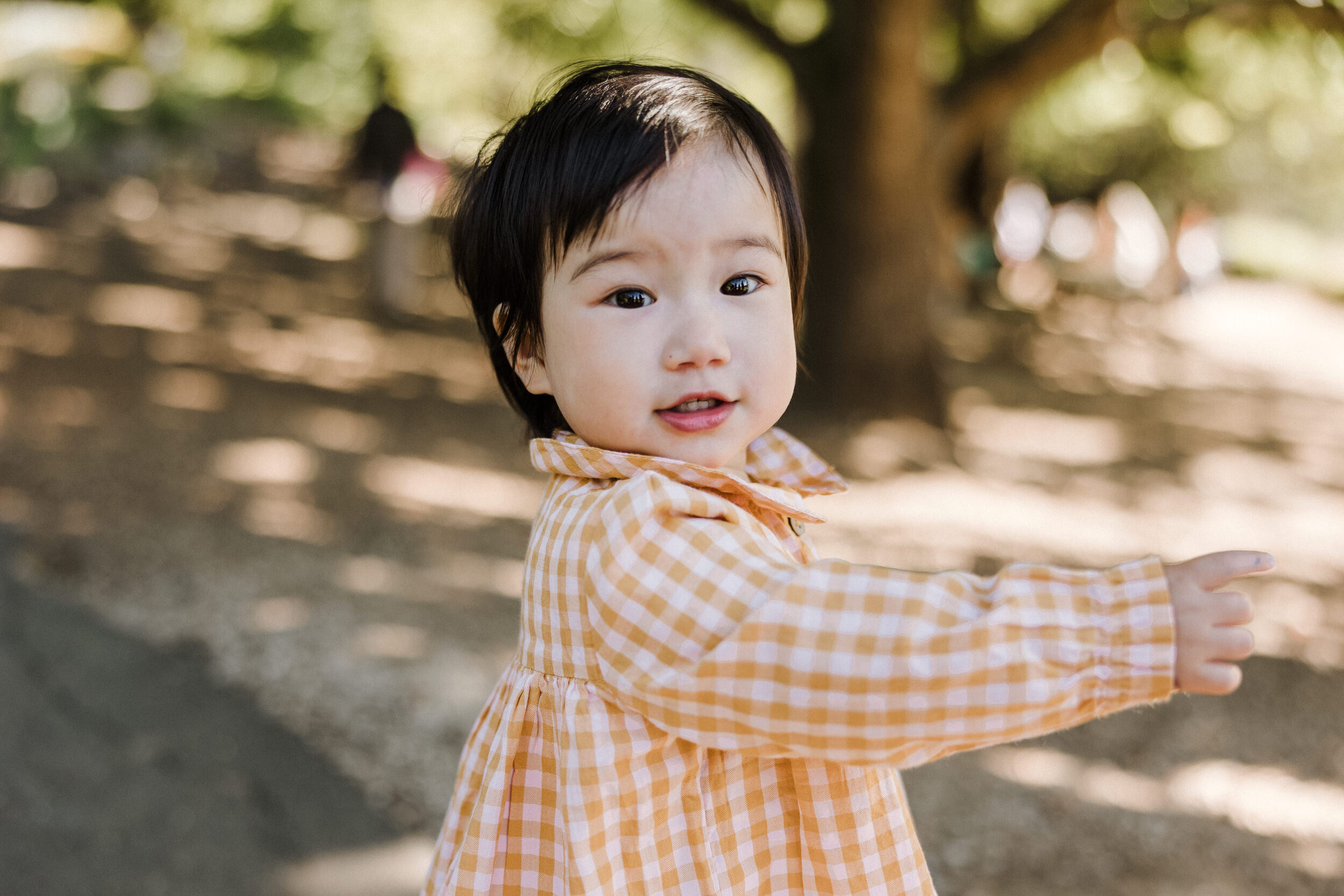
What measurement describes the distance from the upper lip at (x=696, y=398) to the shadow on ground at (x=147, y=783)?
229 cm

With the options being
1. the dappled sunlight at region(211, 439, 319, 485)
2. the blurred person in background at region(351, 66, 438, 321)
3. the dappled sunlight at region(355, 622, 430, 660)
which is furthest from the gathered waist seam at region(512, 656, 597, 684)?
the blurred person in background at region(351, 66, 438, 321)

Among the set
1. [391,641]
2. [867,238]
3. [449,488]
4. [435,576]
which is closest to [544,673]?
[391,641]

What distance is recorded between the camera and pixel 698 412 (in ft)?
4.00

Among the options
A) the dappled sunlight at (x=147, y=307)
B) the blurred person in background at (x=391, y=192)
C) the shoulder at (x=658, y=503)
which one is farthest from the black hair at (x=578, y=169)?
the dappled sunlight at (x=147, y=307)

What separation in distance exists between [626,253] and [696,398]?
0.17 metres

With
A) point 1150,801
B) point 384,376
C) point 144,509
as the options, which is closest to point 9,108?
point 384,376

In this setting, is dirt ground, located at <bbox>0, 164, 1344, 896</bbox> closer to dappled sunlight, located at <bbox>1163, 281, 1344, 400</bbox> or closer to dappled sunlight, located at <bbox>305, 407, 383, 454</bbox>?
dappled sunlight, located at <bbox>305, 407, 383, 454</bbox>

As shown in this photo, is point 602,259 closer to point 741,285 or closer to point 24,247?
point 741,285

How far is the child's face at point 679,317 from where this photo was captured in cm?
118

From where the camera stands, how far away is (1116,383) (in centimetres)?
960

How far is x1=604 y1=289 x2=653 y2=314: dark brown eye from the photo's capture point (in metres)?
1.20

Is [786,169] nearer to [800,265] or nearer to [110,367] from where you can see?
[800,265]

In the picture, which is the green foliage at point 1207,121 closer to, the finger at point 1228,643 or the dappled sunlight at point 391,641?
the dappled sunlight at point 391,641

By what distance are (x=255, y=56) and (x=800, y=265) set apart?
14897 mm
